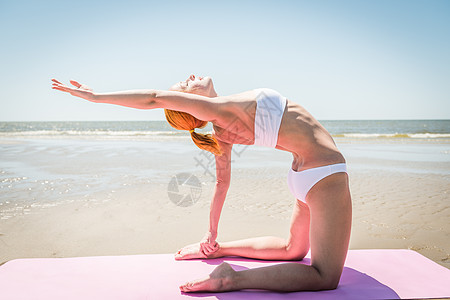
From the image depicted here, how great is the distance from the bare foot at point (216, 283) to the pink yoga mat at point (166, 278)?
47 mm

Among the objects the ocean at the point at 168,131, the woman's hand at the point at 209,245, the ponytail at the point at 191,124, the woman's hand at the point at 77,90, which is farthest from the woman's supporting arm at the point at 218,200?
the ocean at the point at 168,131

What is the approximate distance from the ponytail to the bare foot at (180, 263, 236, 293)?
101cm

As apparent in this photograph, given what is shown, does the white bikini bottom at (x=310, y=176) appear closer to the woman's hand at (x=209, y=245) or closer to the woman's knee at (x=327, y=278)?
the woman's knee at (x=327, y=278)

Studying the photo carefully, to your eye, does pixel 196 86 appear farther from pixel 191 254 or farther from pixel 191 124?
pixel 191 254

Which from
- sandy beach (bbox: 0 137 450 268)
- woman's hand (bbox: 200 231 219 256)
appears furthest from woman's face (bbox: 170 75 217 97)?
sandy beach (bbox: 0 137 450 268)

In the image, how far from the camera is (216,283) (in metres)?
2.19

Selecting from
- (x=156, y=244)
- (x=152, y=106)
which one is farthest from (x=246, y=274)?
(x=156, y=244)

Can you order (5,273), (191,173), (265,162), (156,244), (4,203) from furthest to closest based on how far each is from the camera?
1. (265,162)
2. (191,173)
3. (4,203)
4. (156,244)
5. (5,273)

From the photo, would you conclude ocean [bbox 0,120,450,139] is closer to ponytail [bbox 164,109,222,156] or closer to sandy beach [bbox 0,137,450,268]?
sandy beach [bbox 0,137,450,268]

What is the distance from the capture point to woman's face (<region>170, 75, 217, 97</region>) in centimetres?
244

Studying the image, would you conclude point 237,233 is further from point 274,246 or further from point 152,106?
point 152,106

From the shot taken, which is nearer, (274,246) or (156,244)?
(274,246)

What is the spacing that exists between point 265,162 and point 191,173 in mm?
2863

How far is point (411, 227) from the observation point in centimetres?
400
